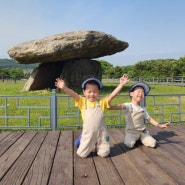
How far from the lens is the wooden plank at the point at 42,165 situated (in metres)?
3.07

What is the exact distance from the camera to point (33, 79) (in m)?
17.2

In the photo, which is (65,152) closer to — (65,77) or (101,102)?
(101,102)

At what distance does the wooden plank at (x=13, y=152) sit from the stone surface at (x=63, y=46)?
9.75 meters

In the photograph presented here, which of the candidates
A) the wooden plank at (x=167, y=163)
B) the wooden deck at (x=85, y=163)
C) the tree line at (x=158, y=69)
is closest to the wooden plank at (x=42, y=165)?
the wooden deck at (x=85, y=163)

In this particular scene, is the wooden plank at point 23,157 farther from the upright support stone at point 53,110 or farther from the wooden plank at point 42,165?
the upright support stone at point 53,110

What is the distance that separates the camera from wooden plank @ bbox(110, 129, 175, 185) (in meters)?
3.07

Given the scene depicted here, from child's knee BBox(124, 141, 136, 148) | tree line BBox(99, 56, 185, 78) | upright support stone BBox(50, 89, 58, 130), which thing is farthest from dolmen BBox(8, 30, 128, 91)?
tree line BBox(99, 56, 185, 78)

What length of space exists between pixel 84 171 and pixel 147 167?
76cm

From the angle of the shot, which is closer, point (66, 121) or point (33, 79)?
point (66, 121)

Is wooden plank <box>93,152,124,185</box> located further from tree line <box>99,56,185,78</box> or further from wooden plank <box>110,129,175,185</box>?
tree line <box>99,56,185,78</box>

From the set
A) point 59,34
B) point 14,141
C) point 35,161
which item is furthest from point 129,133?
point 59,34

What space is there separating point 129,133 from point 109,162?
92 centimetres

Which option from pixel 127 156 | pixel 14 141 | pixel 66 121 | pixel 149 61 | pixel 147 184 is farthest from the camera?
pixel 149 61

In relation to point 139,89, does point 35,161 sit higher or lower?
lower
